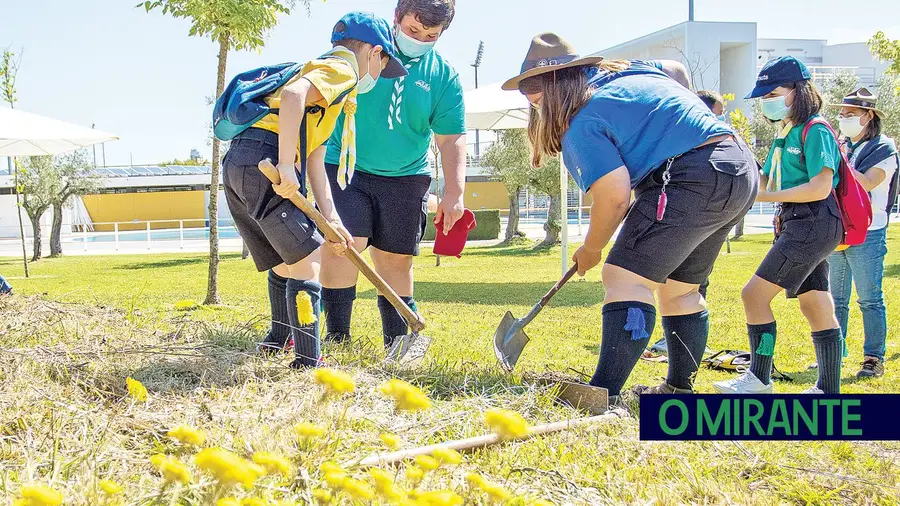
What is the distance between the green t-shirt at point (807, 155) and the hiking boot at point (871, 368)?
142 cm

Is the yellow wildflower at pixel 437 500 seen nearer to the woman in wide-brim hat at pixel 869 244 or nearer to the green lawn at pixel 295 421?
the green lawn at pixel 295 421

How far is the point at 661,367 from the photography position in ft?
14.7

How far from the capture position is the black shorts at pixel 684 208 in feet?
8.39

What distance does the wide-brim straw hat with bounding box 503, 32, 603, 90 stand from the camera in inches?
103

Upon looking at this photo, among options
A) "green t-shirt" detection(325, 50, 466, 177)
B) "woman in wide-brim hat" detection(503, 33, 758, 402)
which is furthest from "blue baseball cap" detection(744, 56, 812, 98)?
"green t-shirt" detection(325, 50, 466, 177)

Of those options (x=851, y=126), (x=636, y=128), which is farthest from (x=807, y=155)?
(x=851, y=126)

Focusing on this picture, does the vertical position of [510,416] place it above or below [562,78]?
below

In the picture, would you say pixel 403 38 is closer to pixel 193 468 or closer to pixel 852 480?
pixel 193 468

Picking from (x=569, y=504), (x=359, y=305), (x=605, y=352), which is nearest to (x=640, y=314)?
(x=605, y=352)

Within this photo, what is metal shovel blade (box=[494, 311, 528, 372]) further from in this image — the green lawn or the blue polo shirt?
the blue polo shirt

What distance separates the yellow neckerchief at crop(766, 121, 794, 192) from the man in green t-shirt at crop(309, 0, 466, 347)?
4.72 ft

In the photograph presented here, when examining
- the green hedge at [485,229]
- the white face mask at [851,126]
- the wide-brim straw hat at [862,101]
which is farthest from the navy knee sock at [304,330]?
the green hedge at [485,229]

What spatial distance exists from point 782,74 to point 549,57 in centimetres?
133

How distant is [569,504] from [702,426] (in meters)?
0.38
